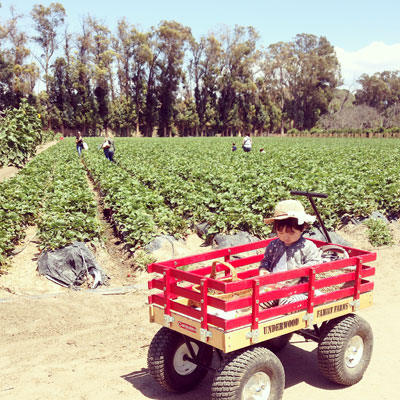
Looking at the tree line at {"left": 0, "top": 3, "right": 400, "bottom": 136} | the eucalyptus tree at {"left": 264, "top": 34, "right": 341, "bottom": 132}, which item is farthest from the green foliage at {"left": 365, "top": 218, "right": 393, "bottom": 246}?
the eucalyptus tree at {"left": 264, "top": 34, "right": 341, "bottom": 132}

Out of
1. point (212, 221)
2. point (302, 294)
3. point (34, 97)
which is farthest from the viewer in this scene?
point (34, 97)

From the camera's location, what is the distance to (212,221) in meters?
9.80

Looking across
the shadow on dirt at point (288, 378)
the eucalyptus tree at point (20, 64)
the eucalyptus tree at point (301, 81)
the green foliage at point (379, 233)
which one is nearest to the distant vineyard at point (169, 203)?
the green foliage at point (379, 233)

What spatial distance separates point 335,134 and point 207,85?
23426 mm

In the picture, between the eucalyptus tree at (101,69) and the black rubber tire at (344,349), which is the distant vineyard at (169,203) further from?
the eucalyptus tree at (101,69)

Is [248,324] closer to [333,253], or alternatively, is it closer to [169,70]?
[333,253]

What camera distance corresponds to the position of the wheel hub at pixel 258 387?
3761 mm

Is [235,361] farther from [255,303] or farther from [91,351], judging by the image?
[91,351]

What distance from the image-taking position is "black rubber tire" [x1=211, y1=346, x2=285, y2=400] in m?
3.57

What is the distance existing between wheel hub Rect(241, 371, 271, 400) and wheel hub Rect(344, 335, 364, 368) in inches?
38.3

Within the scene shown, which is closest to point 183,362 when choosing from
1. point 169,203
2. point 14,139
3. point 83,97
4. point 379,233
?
point 379,233

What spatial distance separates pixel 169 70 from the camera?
75.7 metres

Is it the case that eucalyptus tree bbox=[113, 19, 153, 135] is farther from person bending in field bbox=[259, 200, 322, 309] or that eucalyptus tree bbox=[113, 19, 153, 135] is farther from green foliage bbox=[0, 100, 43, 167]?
person bending in field bbox=[259, 200, 322, 309]

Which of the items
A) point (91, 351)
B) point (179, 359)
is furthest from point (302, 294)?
point (91, 351)
